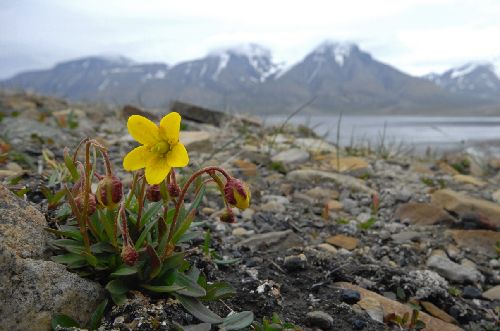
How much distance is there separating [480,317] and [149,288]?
201cm

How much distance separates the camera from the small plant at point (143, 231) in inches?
82.5

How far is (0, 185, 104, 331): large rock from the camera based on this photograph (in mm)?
1936

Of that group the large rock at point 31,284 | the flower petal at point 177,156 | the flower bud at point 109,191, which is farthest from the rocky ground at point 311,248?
the flower petal at point 177,156

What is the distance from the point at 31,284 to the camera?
2.02 m

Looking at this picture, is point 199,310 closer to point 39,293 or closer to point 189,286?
point 189,286

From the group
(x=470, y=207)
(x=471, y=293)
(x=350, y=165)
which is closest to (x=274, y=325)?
(x=471, y=293)

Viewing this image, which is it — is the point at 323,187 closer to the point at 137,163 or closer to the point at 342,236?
the point at 342,236

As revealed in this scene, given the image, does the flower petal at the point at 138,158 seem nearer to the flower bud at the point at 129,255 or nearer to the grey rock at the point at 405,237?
the flower bud at the point at 129,255

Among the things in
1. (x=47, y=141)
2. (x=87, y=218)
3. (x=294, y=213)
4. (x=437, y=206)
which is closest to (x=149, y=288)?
(x=87, y=218)

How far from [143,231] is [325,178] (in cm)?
337

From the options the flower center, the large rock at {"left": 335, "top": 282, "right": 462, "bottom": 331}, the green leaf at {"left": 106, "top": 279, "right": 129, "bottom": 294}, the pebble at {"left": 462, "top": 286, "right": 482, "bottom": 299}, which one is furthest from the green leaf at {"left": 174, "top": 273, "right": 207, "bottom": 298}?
the pebble at {"left": 462, "top": 286, "right": 482, "bottom": 299}

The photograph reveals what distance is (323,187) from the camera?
5.20 m

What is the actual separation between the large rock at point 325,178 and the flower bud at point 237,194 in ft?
10.8

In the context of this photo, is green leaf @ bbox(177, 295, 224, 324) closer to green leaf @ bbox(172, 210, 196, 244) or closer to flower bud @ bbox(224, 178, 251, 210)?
green leaf @ bbox(172, 210, 196, 244)
